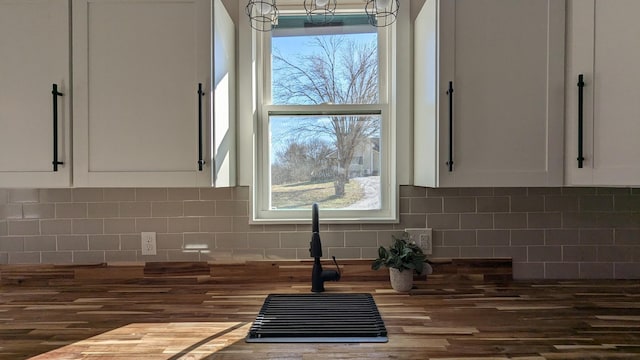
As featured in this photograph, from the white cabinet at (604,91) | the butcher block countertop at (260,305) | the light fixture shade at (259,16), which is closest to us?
the butcher block countertop at (260,305)

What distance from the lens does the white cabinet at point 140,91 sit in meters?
1.46

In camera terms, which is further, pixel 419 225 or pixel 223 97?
pixel 419 225

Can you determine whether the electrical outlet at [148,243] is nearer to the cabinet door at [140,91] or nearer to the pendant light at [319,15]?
the cabinet door at [140,91]

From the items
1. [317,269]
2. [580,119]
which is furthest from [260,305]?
[580,119]

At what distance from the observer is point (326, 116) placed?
1.90 metres

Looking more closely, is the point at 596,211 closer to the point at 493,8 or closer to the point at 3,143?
the point at 493,8

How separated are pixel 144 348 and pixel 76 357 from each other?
0.59ft

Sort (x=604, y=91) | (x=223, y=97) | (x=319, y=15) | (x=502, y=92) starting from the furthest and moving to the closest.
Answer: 1. (x=319, y=15)
2. (x=223, y=97)
3. (x=502, y=92)
4. (x=604, y=91)

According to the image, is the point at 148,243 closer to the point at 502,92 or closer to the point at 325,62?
the point at 325,62

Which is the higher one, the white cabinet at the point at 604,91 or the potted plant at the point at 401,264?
the white cabinet at the point at 604,91

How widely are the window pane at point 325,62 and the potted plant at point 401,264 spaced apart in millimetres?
745

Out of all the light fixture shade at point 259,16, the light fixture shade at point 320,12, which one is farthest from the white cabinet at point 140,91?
the light fixture shade at point 320,12

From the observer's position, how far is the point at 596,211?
1778mm

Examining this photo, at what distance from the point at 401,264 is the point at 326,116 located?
2.60 ft
